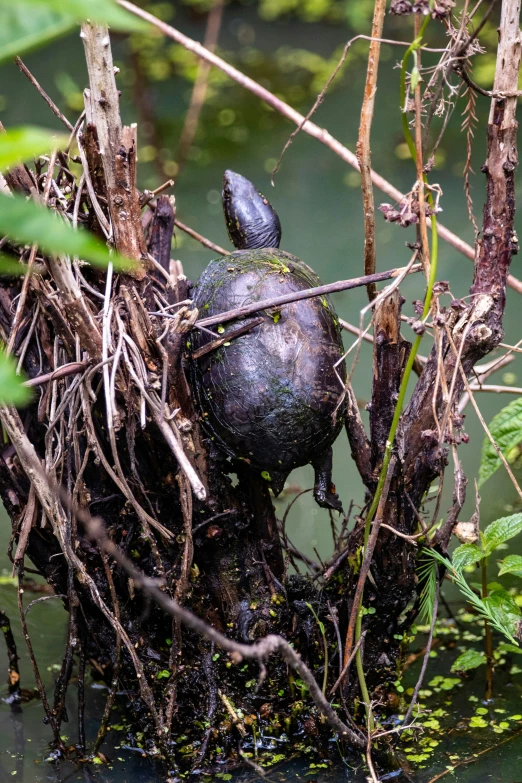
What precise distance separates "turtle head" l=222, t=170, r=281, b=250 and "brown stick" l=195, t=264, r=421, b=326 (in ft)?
1.30

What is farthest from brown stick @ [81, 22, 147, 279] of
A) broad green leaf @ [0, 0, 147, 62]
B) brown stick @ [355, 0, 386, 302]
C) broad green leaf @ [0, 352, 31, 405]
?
broad green leaf @ [0, 352, 31, 405]

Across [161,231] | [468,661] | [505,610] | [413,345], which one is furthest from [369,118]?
[468,661]

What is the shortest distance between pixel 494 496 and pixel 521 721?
2.62 ft

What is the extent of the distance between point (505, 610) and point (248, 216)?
93 centimetres

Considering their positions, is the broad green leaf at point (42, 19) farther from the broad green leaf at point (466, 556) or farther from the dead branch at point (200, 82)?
the broad green leaf at point (466, 556)

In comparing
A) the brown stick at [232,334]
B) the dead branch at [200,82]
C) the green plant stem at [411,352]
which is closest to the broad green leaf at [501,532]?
the green plant stem at [411,352]

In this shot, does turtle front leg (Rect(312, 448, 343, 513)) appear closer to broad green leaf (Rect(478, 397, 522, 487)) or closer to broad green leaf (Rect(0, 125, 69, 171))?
broad green leaf (Rect(478, 397, 522, 487))

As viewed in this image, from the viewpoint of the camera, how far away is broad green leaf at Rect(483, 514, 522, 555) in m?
1.26

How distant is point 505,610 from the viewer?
1.28 metres

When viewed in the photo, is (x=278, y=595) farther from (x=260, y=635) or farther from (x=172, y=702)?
(x=172, y=702)

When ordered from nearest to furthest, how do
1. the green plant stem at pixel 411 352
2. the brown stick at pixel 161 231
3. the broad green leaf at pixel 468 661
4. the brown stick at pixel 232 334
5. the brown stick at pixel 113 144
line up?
1. the green plant stem at pixel 411 352
2. the brown stick at pixel 113 144
3. the brown stick at pixel 232 334
4. the broad green leaf at pixel 468 661
5. the brown stick at pixel 161 231

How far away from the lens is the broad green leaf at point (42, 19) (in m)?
0.27

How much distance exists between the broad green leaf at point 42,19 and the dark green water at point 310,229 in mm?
1231

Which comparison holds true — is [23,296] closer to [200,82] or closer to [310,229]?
Result: [200,82]
